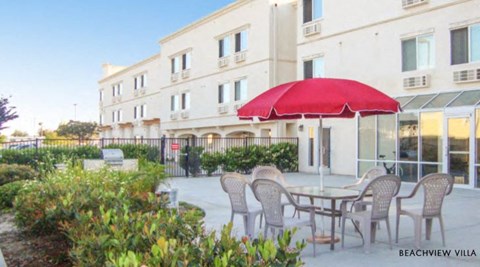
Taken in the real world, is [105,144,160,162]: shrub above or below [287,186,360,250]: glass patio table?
above

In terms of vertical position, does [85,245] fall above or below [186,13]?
below

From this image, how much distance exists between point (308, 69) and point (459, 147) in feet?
28.7

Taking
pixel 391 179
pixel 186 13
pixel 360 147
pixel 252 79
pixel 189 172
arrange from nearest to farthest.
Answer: pixel 391 179
pixel 360 147
pixel 189 172
pixel 252 79
pixel 186 13

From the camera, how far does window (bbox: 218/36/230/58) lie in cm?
2709

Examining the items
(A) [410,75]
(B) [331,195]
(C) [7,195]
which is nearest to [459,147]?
(A) [410,75]

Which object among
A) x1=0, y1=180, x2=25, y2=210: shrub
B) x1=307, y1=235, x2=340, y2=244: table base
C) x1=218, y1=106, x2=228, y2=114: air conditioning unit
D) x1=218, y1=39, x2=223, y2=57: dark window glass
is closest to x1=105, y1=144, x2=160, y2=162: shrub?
x1=218, y1=106, x2=228, y2=114: air conditioning unit

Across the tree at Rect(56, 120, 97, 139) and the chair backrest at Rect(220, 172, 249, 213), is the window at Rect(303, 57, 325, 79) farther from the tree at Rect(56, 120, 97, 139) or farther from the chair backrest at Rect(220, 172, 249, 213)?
the tree at Rect(56, 120, 97, 139)

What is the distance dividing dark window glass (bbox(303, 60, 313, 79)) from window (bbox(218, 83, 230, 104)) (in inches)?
256

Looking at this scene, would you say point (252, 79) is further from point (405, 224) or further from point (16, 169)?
point (405, 224)

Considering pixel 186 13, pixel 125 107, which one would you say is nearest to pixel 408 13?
pixel 186 13

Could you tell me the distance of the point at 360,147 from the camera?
18.2m

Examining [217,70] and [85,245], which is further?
[217,70]

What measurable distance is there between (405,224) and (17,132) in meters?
89.8

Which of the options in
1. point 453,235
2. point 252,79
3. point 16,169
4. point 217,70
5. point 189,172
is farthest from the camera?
point 217,70
